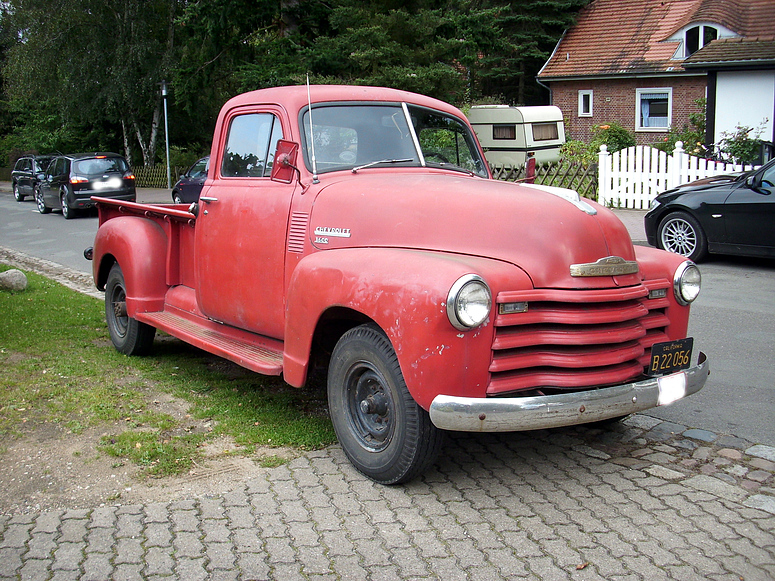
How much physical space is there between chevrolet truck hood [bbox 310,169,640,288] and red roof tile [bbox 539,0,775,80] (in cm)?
2744

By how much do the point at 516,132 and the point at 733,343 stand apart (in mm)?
17824

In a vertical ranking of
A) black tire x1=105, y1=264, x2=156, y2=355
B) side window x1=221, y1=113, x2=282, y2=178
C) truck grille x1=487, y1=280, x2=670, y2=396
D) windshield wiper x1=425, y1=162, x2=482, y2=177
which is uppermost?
side window x1=221, y1=113, x2=282, y2=178

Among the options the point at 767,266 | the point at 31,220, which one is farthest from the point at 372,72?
the point at 767,266

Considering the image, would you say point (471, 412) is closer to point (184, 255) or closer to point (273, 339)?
point (273, 339)

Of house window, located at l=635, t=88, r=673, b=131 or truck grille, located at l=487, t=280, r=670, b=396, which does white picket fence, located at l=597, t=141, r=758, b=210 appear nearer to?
house window, located at l=635, t=88, r=673, b=131

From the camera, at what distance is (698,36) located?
97.3 ft

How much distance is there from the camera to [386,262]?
4.05m

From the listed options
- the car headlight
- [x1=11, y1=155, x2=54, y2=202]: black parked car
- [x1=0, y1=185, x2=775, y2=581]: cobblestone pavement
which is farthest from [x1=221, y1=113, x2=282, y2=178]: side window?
[x1=11, y1=155, x2=54, y2=202]: black parked car

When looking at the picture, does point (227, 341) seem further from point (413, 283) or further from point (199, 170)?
point (199, 170)

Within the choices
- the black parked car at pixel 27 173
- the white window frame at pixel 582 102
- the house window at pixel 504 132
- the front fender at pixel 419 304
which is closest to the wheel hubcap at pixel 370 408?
the front fender at pixel 419 304

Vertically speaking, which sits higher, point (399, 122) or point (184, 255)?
point (399, 122)

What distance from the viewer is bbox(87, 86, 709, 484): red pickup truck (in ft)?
12.2

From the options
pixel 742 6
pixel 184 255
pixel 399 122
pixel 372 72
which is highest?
pixel 742 6

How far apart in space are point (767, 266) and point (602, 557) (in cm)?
916
